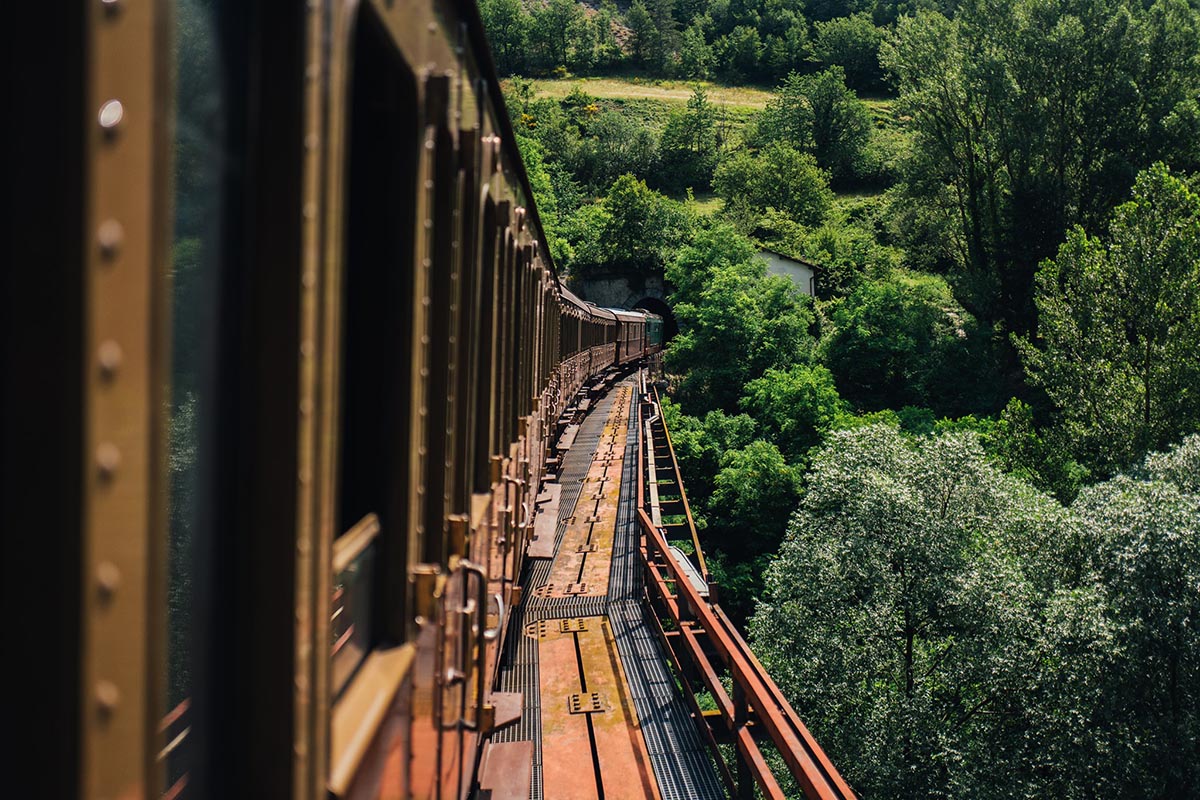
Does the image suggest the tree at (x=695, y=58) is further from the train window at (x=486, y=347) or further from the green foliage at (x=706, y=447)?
the train window at (x=486, y=347)

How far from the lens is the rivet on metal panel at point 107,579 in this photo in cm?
73

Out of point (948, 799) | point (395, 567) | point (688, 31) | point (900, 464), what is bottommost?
point (948, 799)

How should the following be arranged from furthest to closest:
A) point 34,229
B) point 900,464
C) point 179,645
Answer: point 900,464 < point 179,645 < point 34,229

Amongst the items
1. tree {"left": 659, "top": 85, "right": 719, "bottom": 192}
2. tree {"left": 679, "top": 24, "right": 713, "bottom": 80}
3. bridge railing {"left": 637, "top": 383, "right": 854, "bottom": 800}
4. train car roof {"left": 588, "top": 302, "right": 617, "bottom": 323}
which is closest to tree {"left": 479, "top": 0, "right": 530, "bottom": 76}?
tree {"left": 679, "top": 24, "right": 713, "bottom": 80}

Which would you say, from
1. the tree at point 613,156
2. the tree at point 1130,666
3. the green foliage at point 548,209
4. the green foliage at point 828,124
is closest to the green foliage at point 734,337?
the green foliage at point 548,209

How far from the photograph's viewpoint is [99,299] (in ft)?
2.35

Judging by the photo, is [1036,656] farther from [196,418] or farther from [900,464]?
[196,418]

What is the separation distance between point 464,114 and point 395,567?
5.17 feet

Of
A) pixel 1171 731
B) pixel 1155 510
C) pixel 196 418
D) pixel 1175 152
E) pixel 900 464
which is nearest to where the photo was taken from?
pixel 196 418

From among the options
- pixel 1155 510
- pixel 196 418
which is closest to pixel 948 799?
pixel 1155 510

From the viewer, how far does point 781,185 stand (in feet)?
174

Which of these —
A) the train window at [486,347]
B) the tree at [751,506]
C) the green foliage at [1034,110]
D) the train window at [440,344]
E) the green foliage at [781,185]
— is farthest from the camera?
the green foliage at [781,185]

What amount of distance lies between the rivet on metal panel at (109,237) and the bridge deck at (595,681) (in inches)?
180

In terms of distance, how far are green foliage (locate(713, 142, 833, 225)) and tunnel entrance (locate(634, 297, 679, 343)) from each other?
913cm
